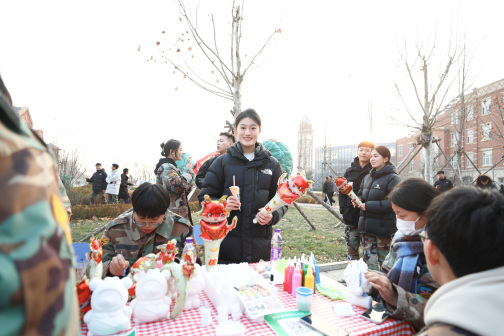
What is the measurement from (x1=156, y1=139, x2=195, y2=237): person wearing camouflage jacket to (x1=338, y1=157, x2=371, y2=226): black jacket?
2412 mm

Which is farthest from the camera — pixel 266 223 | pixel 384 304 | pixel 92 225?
pixel 92 225

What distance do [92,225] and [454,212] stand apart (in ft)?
30.1

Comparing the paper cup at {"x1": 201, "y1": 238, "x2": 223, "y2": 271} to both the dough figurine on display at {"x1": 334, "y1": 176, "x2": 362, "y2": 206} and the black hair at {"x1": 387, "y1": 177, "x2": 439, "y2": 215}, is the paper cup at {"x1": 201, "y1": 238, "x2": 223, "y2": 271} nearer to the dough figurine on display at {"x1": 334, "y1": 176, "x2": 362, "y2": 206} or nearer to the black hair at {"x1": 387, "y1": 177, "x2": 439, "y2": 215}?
the black hair at {"x1": 387, "y1": 177, "x2": 439, "y2": 215}

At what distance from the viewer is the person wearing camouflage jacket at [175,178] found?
12.6 feet

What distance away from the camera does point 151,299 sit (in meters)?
1.55

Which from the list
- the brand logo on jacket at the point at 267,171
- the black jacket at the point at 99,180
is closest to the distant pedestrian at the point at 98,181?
the black jacket at the point at 99,180

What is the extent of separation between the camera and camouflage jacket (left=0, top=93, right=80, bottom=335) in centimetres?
44

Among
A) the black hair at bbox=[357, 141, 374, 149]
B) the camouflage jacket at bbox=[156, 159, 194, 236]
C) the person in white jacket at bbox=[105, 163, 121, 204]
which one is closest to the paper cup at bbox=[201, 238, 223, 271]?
the camouflage jacket at bbox=[156, 159, 194, 236]

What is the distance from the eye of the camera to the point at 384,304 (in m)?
1.73

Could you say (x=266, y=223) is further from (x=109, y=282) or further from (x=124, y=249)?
(x=109, y=282)

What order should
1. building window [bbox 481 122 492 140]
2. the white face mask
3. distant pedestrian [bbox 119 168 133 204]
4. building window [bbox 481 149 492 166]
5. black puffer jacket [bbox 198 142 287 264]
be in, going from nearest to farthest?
the white face mask
black puffer jacket [bbox 198 142 287 264]
building window [bbox 481 122 492 140]
distant pedestrian [bbox 119 168 133 204]
building window [bbox 481 149 492 166]

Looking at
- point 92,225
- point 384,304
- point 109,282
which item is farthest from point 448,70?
point 92,225

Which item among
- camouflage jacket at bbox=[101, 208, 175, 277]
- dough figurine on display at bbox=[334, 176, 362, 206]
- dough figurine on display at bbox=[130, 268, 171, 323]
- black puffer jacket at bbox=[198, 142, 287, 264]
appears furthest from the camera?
dough figurine on display at bbox=[334, 176, 362, 206]

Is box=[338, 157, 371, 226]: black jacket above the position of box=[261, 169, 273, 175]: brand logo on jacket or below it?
below
